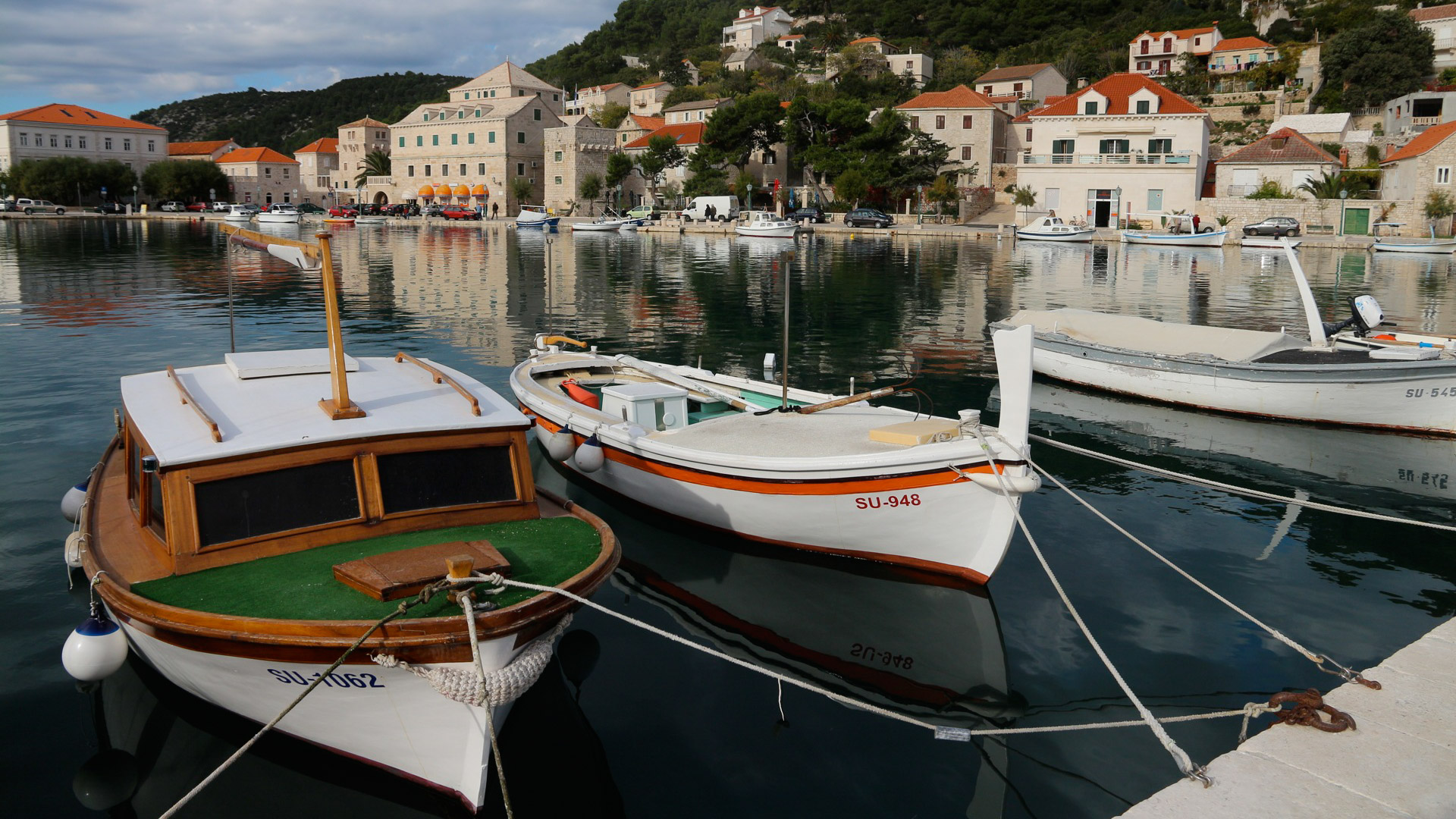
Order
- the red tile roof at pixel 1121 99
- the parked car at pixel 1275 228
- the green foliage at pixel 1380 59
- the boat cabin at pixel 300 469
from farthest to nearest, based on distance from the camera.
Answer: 1. the green foliage at pixel 1380 59
2. the red tile roof at pixel 1121 99
3. the parked car at pixel 1275 228
4. the boat cabin at pixel 300 469

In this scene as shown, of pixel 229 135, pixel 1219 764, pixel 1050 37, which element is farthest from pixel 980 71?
pixel 229 135

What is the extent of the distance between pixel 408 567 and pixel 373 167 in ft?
393

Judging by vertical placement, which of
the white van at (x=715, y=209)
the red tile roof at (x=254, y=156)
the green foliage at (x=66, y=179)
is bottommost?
the white van at (x=715, y=209)

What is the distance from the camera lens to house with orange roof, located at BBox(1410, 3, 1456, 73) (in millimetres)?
79688

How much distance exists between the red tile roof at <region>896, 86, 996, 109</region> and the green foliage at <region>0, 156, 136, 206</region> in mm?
83532

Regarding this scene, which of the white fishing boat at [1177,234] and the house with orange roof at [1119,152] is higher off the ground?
the house with orange roof at [1119,152]

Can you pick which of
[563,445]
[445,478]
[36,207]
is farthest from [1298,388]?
[36,207]

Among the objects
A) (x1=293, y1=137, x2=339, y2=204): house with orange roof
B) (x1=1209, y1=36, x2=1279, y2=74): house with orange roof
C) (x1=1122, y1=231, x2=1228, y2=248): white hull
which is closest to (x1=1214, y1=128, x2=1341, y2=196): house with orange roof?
(x1=1122, y1=231, x2=1228, y2=248): white hull

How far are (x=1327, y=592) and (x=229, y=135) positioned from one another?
21229 cm

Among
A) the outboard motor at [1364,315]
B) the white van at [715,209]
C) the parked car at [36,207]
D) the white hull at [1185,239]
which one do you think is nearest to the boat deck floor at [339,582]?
the outboard motor at [1364,315]

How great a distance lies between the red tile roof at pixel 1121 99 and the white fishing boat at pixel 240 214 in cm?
6537

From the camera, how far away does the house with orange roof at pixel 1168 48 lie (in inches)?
3647

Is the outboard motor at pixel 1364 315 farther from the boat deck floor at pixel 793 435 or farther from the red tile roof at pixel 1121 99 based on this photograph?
the red tile roof at pixel 1121 99

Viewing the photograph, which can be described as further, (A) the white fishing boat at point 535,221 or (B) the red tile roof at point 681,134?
(B) the red tile roof at point 681,134
